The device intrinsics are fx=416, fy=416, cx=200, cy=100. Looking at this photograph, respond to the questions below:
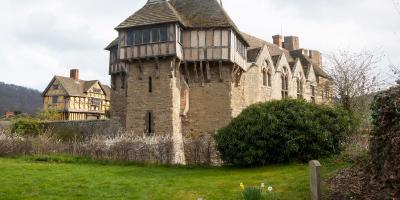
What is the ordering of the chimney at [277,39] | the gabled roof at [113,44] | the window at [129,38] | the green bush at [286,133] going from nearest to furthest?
1. the green bush at [286,133]
2. the window at [129,38]
3. the gabled roof at [113,44]
4. the chimney at [277,39]

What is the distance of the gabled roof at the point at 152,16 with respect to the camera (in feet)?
79.7

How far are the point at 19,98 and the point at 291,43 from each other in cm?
7737

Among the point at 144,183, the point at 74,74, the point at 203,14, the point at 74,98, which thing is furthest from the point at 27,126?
the point at 144,183

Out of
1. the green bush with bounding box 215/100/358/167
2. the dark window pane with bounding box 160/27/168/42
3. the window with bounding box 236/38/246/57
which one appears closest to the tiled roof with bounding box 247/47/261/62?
the window with bounding box 236/38/246/57

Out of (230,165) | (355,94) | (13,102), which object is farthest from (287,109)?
(13,102)

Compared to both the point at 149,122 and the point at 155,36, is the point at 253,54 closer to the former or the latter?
the point at 155,36

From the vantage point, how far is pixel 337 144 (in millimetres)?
14656

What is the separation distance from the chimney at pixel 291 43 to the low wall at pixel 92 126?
2372cm

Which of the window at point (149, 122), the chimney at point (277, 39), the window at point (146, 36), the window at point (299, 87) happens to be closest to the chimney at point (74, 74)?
the chimney at point (277, 39)

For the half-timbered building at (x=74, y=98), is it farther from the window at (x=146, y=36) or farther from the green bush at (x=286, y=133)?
the green bush at (x=286, y=133)

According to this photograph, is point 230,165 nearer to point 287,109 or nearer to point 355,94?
point 287,109

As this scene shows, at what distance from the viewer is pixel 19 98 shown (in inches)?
4006

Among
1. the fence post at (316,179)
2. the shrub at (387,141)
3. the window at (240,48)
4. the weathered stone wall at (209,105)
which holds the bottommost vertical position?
the fence post at (316,179)

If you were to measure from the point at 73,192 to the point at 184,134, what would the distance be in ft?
51.0
